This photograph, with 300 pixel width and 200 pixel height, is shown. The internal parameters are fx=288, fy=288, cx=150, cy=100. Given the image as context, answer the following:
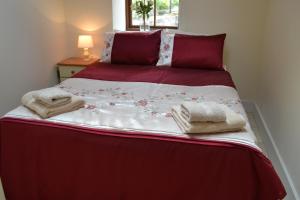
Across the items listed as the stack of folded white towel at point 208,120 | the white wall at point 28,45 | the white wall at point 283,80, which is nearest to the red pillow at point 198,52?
the white wall at point 283,80

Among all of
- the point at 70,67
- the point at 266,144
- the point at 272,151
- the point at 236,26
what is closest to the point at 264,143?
the point at 266,144

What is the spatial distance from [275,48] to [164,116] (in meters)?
1.52

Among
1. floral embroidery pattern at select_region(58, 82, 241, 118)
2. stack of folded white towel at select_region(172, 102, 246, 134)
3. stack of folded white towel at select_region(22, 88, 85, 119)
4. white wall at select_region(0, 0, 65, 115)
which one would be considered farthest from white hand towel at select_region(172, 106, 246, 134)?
white wall at select_region(0, 0, 65, 115)

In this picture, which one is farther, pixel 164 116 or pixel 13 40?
pixel 13 40

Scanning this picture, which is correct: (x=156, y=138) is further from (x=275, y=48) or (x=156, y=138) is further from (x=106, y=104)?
(x=275, y=48)

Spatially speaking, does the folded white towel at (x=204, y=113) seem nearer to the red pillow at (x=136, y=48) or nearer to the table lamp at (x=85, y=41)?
the red pillow at (x=136, y=48)

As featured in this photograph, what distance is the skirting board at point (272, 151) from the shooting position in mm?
1978

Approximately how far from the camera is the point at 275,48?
8.75 ft

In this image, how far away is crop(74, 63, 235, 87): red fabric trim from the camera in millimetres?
2467

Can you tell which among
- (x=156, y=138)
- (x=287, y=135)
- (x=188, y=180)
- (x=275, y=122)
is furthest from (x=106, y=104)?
(x=275, y=122)

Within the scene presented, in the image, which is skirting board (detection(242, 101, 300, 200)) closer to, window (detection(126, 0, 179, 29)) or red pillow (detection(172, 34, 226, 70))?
red pillow (detection(172, 34, 226, 70))

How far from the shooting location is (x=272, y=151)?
8.18ft

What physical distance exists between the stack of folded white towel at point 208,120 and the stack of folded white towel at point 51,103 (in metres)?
0.71

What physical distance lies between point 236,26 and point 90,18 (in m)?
1.70
